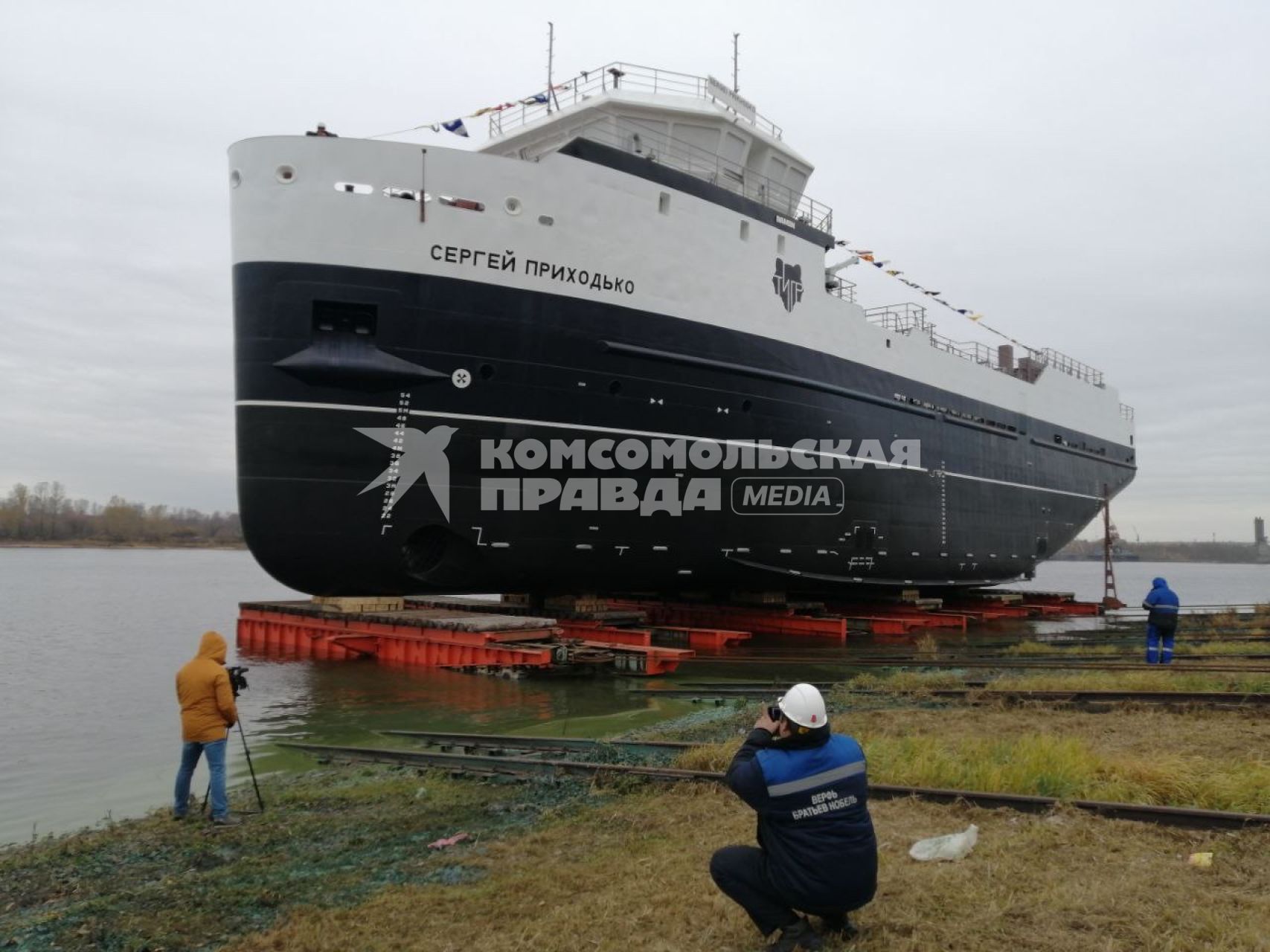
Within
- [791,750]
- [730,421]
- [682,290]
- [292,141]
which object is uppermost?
[292,141]

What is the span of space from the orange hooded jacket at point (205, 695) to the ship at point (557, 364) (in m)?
5.32

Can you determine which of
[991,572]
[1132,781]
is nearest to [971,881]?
[1132,781]

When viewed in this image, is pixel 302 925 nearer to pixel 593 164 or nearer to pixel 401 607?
pixel 593 164

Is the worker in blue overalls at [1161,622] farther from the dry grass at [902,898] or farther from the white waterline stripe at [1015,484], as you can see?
the white waterline stripe at [1015,484]

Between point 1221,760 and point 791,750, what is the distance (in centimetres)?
415

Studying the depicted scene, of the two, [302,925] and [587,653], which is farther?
[587,653]

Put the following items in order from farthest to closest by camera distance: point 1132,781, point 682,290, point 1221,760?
point 682,290 < point 1221,760 < point 1132,781

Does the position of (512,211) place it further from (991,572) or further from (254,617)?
(991,572)

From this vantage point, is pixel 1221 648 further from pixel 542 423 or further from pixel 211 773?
pixel 211 773

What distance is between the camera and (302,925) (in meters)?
3.71

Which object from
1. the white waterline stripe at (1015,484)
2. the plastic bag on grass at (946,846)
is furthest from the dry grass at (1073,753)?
the white waterline stripe at (1015,484)

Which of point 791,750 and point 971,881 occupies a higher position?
point 791,750

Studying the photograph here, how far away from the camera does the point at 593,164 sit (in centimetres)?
1229

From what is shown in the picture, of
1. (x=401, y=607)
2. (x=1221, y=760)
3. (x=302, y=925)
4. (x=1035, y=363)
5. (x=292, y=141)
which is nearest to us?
(x=302, y=925)
